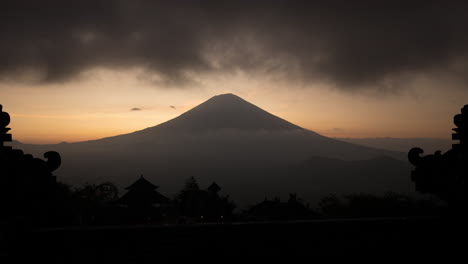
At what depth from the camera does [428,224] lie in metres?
3.97

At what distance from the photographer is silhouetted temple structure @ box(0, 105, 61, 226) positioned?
3.60 m

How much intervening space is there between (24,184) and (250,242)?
92.7 inches

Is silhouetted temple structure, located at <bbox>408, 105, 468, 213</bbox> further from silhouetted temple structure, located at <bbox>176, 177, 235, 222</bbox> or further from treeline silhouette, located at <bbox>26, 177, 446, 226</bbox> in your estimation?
silhouetted temple structure, located at <bbox>176, 177, 235, 222</bbox>

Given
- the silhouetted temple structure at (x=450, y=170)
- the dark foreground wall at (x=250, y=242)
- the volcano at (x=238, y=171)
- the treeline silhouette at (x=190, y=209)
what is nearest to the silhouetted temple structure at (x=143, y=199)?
the treeline silhouette at (x=190, y=209)

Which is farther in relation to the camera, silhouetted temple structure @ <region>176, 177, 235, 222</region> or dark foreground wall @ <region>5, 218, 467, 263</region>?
silhouetted temple structure @ <region>176, 177, 235, 222</region>

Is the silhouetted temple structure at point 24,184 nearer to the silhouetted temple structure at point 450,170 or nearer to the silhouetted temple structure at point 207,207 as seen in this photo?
the silhouetted temple structure at point 450,170

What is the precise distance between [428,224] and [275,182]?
438 feet

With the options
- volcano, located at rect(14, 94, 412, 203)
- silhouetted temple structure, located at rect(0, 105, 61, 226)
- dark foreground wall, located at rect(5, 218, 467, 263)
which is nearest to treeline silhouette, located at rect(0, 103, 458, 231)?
silhouetted temple structure, located at rect(0, 105, 61, 226)

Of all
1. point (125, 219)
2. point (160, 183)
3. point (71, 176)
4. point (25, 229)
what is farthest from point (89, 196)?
point (71, 176)

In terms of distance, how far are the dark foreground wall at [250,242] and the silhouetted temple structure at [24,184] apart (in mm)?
351

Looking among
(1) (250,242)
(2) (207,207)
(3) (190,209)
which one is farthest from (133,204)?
(1) (250,242)

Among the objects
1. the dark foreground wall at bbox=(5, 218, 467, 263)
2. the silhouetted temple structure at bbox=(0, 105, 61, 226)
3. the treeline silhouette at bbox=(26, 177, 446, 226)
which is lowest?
the treeline silhouette at bbox=(26, 177, 446, 226)

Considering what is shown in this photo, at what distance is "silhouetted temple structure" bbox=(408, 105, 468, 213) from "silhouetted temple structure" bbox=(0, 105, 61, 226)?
13.8ft

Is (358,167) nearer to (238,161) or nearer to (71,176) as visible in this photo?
(238,161)
